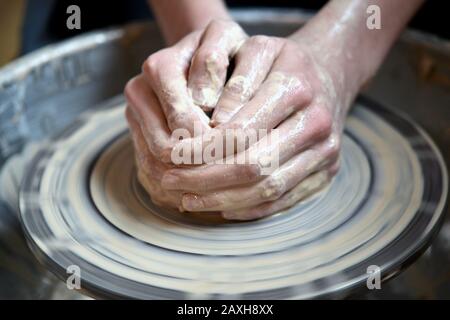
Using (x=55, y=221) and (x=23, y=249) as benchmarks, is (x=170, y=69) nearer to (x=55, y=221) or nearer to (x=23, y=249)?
(x=55, y=221)

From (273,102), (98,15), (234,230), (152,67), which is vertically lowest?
(234,230)

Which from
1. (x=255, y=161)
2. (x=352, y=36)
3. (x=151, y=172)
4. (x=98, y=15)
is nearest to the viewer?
(x=255, y=161)

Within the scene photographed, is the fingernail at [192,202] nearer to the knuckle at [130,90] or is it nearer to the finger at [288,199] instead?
the finger at [288,199]

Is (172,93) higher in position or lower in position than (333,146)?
higher

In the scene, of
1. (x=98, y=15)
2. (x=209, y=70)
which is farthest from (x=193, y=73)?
(x=98, y=15)

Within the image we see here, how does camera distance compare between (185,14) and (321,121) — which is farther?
(185,14)

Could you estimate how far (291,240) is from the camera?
1.02 m

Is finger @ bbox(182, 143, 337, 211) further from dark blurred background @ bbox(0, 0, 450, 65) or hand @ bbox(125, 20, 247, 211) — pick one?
dark blurred background @ bbox(0, 0, 450, 65)

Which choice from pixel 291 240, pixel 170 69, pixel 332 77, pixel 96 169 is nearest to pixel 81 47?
pixel 96 169

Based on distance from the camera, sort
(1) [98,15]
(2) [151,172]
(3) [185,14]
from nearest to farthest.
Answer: (2) [151,172], (3) [185,14], (1) [98,15]

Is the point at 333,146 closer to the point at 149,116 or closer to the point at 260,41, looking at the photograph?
the point at 260,41

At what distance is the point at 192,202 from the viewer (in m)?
1.00

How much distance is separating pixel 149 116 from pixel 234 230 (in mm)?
259

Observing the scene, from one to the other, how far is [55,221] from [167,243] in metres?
0.23
